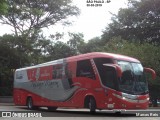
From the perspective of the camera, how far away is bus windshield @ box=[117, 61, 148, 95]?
19562mm

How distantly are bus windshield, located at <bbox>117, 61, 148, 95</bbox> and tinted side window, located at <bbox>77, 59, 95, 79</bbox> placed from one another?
1.68 metres

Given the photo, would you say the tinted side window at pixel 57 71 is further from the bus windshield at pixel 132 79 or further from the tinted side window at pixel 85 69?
the bus windshield at pixel 132 79

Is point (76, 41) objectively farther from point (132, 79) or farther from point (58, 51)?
point (132, 79)

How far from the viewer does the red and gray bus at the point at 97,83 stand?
19.5 metres

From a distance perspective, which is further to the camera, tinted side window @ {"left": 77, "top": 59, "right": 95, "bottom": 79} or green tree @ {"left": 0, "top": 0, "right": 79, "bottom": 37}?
green tree @ {"left": 0, "top": 0, "right": 79, "bottom": 37}

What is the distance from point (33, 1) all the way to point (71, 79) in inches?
1208

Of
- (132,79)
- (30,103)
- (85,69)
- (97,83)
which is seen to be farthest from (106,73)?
(30,103)

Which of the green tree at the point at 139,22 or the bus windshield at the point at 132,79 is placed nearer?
the bus windshield at the point at 132,79

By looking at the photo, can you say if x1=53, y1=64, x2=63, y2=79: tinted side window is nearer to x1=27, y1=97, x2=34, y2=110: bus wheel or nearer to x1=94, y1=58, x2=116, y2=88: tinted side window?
x1=94, y1=58, x2=116, y2=88: tinted side window

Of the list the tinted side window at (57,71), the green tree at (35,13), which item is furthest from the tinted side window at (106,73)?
the green tree at (35,13)

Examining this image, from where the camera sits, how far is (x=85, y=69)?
2134 cm

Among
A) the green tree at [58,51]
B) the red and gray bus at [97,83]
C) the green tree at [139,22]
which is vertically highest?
the green tree at [139,22]

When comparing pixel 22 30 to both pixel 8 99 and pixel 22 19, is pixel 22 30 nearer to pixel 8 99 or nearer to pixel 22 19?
pixel 22 19

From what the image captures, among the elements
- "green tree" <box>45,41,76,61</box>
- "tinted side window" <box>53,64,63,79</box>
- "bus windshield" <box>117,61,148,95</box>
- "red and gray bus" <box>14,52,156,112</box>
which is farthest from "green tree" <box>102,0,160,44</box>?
"bus windshield" <box>117,61,148,95</box>
